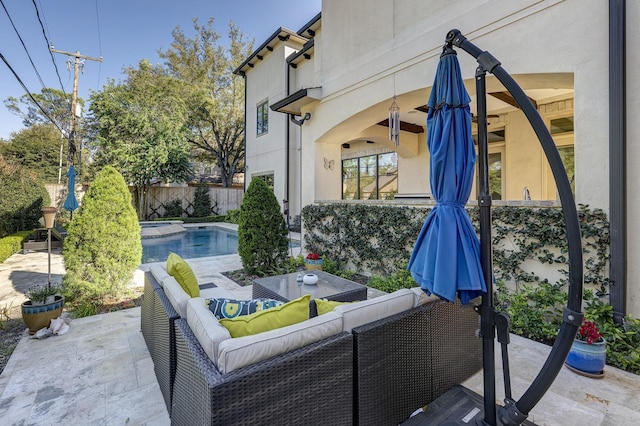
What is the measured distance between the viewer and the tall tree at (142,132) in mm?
17266

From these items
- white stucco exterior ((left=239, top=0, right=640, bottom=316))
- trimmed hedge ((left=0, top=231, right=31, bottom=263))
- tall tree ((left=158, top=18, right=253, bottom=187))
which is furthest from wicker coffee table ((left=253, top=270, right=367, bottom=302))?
tall tree ((left=158, top=18, right=253, bottom=187))

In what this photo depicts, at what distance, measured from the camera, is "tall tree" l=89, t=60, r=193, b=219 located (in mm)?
17266

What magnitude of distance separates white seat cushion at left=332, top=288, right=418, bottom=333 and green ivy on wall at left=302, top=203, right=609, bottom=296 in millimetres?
2775

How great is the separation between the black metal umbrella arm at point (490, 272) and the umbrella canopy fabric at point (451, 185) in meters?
0.10

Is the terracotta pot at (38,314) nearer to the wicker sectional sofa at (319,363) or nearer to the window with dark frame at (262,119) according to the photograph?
the wicker sectional sofa at (319,363)

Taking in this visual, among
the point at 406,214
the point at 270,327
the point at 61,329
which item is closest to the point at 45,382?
the point at 61,329

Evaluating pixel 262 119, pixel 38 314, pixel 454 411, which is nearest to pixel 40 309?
pixel 38 314

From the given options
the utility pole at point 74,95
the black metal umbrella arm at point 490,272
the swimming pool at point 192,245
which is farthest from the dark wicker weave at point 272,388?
the utility pole at point 74,95

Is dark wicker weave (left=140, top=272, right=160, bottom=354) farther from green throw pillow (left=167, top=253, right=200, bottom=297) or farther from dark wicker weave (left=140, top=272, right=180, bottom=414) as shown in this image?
green throw pillow (left=167, top=253, right=200, bottom=297)

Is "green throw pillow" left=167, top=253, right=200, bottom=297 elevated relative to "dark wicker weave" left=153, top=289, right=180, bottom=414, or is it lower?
elevated

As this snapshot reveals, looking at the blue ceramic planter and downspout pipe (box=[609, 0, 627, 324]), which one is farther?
downspout pipe (box=[609, 0, 627, 324])

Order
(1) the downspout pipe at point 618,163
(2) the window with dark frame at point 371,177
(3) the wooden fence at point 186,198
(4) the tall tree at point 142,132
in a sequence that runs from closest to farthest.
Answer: (1) the downspout pipe at point 618,163
(2) the window with dark frame at point 371,177
(4) the tall tree at point 142,132
(3) the wooden fence at point 186,198

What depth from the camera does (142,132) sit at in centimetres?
1784

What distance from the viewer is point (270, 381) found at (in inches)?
66.3
